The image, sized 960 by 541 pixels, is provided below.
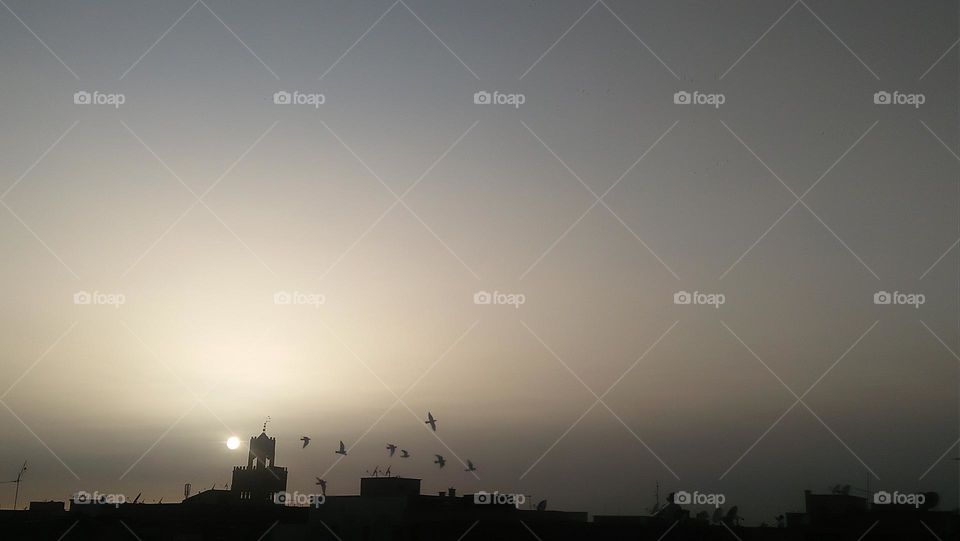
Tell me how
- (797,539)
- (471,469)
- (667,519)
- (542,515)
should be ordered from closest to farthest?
(471,469) → (797,539) → (667,519) → (542,515)

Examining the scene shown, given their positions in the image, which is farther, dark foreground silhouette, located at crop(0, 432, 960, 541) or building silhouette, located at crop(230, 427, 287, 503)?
building silhouette, located at crop(230, 427, 287, 503)

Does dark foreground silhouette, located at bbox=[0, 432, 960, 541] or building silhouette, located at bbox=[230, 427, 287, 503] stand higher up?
building silhouette, located at bbox=[230, 427, 287, 503]

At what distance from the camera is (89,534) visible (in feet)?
77.9

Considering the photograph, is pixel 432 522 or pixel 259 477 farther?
pixel 259 477

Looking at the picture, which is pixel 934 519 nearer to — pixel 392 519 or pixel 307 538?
pixel 392 519

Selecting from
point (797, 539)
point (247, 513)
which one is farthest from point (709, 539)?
point (247, 513)

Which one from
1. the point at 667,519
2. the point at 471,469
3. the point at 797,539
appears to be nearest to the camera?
the point at 471,469

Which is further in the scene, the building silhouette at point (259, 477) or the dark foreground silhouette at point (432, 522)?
the building silhouette at point (259, 477)

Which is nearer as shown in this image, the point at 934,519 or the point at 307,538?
the point at 934,519

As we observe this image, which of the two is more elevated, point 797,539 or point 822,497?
point 822,497

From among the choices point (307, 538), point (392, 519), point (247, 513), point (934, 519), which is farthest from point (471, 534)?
point (934, 519)

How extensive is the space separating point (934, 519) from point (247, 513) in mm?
19395

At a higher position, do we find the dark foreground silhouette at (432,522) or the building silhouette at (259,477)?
the building silhouette at (259,477)

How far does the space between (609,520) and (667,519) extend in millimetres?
2092
